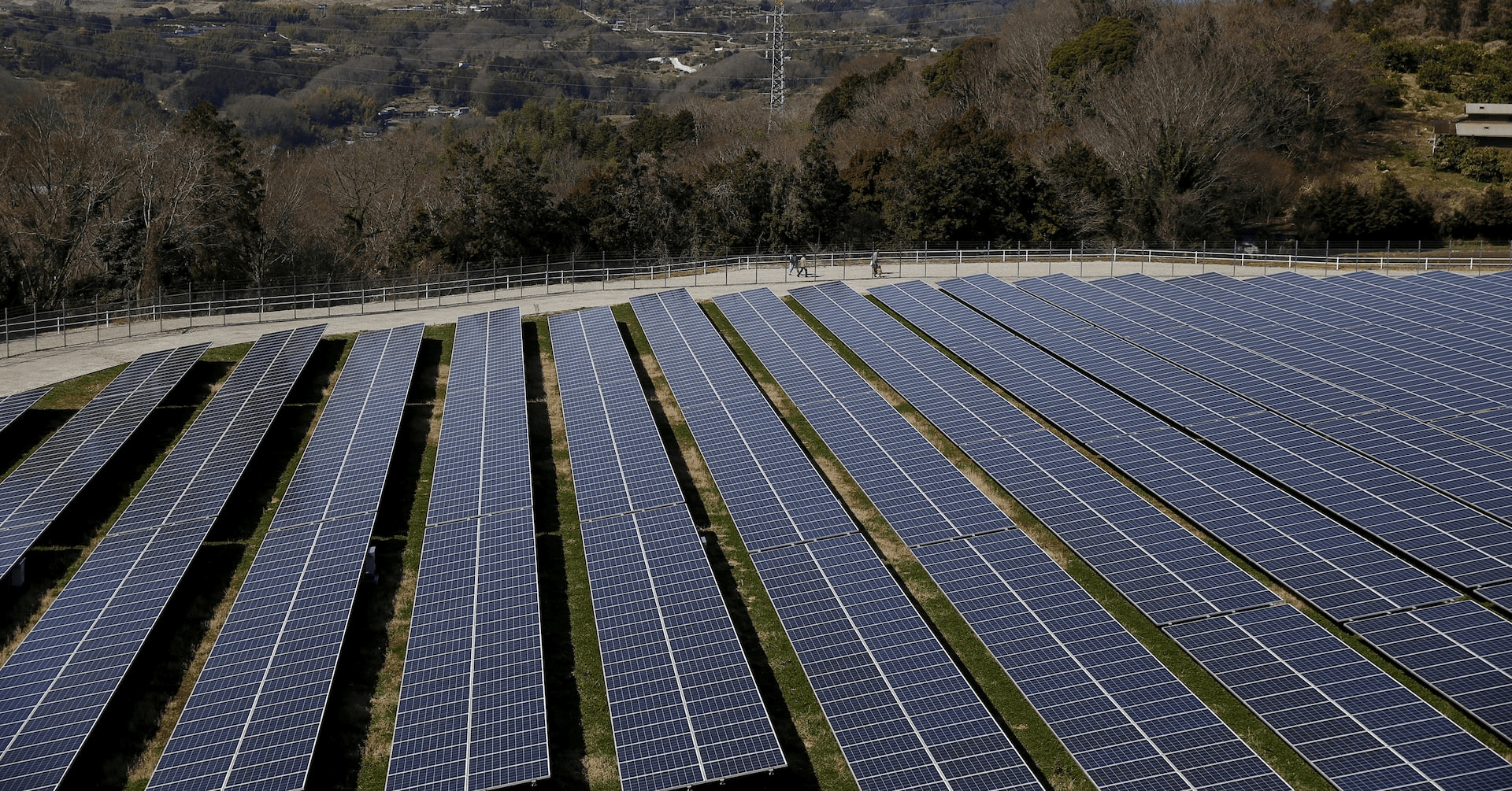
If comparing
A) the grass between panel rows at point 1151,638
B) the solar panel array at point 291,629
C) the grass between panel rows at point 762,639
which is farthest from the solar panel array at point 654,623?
the grass between panel rows at point 1151,638

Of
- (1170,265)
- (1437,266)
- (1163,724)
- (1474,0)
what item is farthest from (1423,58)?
(1163,724)

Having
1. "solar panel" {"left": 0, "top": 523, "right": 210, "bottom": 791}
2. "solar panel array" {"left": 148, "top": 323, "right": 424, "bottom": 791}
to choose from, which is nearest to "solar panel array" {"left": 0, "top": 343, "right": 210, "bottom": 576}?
"solar panel" {"left": 0, "top": 523, "right": 210, "bottom": 791}

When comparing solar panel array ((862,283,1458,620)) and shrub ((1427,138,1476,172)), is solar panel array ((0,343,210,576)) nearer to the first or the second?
solar panel array ((862,283,1458,620))

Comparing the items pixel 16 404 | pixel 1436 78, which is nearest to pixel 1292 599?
pixel 16 404

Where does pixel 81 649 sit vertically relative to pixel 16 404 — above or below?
below

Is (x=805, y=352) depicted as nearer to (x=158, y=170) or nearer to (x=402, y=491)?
(x=402, y=491)

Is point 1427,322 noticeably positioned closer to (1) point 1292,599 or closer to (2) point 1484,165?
(1) point 1292,599
